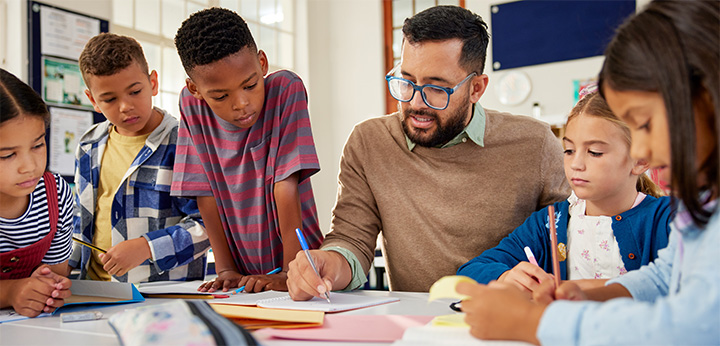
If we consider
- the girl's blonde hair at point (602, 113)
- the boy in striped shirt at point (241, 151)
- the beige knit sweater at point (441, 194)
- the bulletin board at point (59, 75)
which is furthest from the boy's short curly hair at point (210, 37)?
the bulletin board at point (59, 75)

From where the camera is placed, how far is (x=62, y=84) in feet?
11.3

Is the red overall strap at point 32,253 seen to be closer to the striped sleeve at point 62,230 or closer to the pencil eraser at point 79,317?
the striped sleeve at point 62,230

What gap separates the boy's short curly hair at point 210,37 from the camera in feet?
4.42

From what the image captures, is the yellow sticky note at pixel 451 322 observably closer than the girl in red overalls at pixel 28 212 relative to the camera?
Yes

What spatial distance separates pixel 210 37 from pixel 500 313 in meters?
0.99

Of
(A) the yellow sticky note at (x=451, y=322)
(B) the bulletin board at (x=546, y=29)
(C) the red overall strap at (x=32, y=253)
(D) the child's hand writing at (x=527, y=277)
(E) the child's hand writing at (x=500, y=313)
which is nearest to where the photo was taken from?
(E) the child's hand writing at (x=500, y=313)

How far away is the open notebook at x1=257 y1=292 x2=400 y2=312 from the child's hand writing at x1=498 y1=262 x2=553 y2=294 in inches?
9.9

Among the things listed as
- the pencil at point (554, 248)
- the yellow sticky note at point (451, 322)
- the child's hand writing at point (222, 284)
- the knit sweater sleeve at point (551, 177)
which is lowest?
the child's hand writing at point (222, 284)

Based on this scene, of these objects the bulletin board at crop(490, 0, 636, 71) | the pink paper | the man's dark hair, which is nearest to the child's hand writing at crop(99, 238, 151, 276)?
the pink paper

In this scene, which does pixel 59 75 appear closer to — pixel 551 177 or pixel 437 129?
pixel 437 129

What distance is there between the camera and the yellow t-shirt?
1.73 meters

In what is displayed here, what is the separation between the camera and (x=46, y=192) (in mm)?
1281

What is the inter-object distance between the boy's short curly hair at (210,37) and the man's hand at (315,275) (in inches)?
20.5

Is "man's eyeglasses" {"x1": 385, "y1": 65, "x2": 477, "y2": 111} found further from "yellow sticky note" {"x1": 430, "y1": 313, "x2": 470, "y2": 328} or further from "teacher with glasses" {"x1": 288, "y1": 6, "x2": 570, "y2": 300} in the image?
"yellow sticky note" {"x1": 430, "y1": 313, "x2": 470, "y2": 328}
